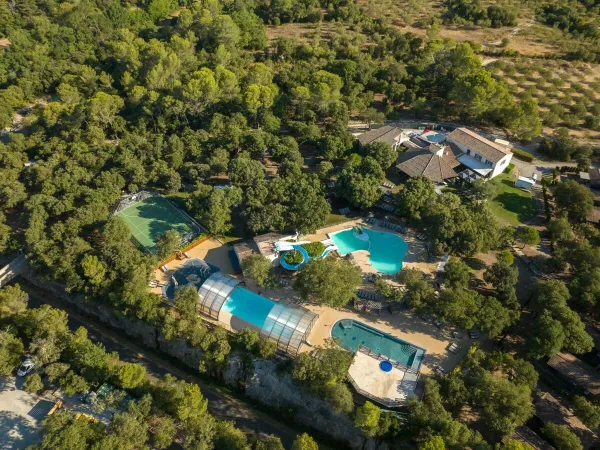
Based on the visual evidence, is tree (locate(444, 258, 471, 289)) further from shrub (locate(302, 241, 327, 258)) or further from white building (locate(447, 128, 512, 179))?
white building (locate(447, 128, 512, 179))

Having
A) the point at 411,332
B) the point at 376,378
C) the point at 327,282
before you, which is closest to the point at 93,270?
the point at 327,282

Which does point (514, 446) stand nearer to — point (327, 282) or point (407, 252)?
point (327, 282)

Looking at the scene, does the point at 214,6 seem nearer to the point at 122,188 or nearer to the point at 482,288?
the point at 122,188

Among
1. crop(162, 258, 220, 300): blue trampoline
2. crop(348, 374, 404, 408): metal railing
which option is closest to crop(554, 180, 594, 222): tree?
crop(348, 374, 404, 408): metal railing

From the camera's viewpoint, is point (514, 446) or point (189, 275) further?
point (189, 275)

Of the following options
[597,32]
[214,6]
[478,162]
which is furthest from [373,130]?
[597,32]
